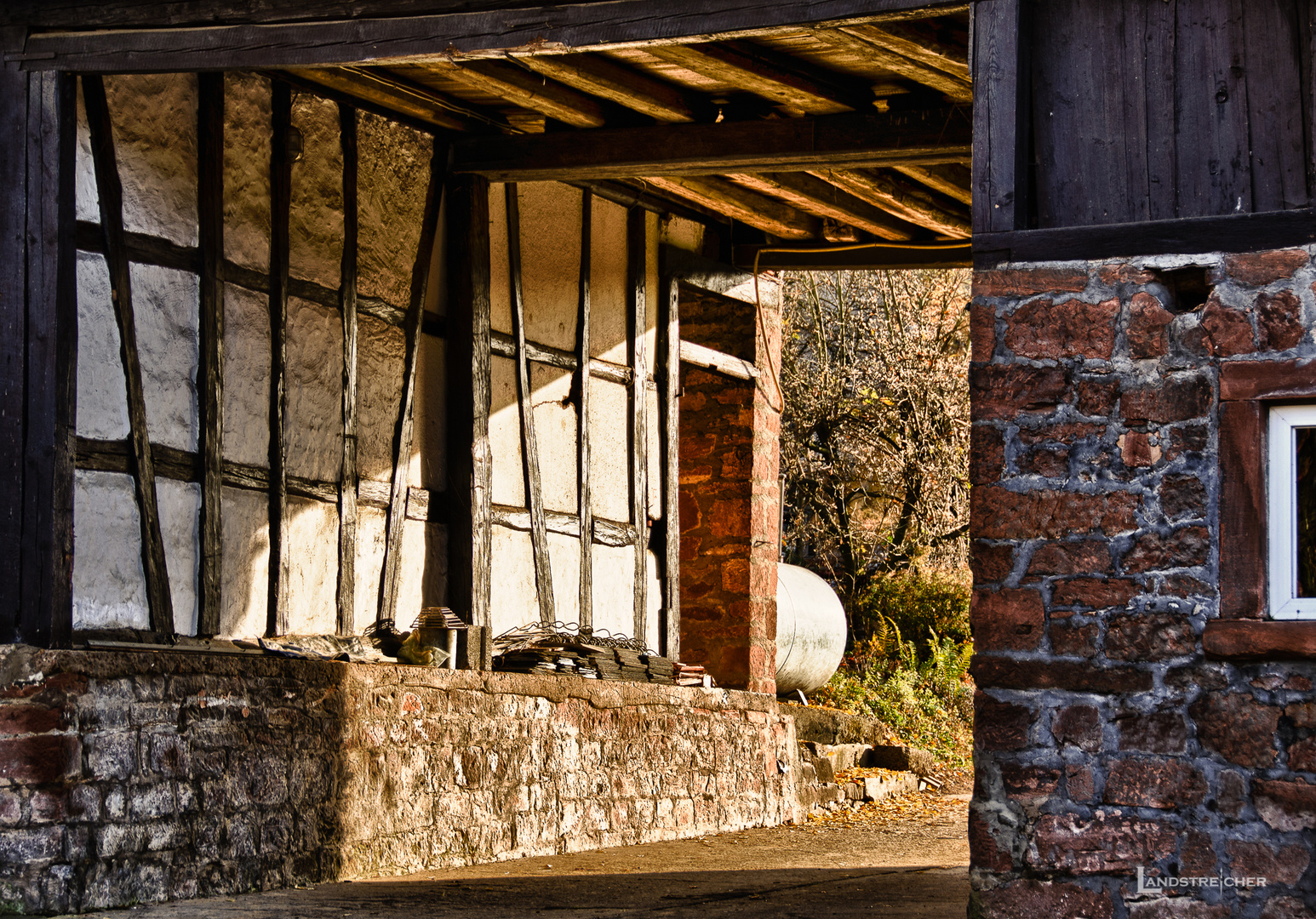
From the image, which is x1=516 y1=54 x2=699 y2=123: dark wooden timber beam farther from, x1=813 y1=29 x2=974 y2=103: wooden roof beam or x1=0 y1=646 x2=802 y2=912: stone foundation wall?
x1=0 y1=646 x2=802 y2=912: stone foundation wall

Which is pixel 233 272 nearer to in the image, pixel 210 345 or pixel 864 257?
Answer: pixel 210 345

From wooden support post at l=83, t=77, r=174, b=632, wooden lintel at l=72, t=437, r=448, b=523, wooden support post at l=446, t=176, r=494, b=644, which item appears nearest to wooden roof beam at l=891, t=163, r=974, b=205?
wooden support post at l=446, t=176, r=494, b=644

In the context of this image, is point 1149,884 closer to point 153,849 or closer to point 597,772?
point 153,849

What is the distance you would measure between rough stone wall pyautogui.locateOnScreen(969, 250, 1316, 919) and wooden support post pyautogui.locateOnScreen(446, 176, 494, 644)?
12.2 feet

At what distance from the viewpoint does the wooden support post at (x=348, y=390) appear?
7.27m

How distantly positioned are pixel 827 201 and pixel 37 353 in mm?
4953

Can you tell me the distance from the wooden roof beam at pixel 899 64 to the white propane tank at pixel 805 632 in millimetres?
5228

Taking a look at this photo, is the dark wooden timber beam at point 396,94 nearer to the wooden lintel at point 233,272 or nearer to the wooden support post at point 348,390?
the wooden support post at point 348,390

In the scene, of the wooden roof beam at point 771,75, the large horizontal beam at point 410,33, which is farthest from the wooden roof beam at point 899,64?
the large horizontal beam at point 410,33

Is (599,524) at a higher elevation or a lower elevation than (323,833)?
higher

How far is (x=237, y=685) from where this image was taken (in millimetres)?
6188

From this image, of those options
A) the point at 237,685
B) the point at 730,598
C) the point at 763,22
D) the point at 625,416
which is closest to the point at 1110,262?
the point at 763,22

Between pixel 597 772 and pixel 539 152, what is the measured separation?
3254 millimetres

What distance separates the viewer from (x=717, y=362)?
35.4ft
